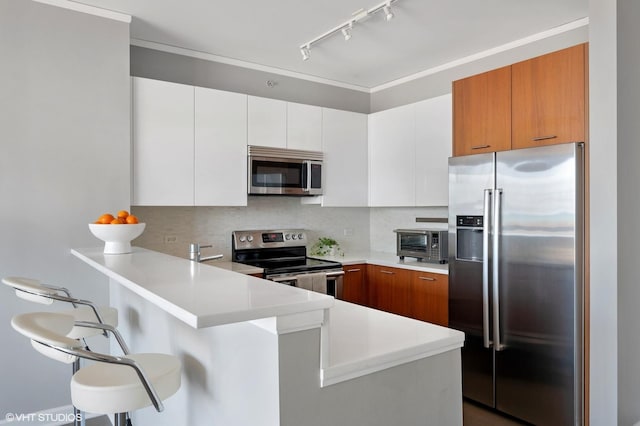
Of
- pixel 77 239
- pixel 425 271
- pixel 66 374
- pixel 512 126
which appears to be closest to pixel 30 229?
pixel 77 239

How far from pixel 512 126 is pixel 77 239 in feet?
9.64

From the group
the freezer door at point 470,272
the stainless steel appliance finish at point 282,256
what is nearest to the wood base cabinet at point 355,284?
the stainless steel appliance finish at point 282,256

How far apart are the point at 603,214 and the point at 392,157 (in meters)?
2.47

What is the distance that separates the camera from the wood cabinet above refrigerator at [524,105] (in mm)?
2668

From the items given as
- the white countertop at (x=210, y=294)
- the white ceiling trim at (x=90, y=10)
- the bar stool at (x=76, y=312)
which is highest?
the white ceiling trim at (x=90, y=10)

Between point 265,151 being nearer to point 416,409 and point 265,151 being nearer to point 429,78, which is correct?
point 429,78

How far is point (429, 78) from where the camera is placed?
433cm

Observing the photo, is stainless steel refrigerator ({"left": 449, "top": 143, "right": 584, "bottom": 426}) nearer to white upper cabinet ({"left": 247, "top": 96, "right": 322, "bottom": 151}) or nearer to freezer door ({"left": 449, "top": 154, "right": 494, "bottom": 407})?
freezer door ({"left": 449, "top": 154, "right": 494, "bottom": 407})

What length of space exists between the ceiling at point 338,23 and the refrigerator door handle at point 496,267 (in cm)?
128

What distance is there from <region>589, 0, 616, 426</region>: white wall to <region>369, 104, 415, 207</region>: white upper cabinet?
2.15 m

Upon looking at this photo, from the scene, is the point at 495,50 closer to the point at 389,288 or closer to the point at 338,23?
the point at 338,23

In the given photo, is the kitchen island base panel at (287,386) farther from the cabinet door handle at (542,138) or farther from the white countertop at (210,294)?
the cabinet door handle at (542,138)

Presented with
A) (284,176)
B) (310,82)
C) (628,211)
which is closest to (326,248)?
(284,176)

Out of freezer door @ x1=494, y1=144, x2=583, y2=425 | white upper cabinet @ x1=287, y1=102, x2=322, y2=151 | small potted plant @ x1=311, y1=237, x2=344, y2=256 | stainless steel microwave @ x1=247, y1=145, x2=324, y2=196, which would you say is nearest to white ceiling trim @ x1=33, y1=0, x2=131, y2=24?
stainless steel microwave @ x1=247, y1=145, x2=324, y2=196
